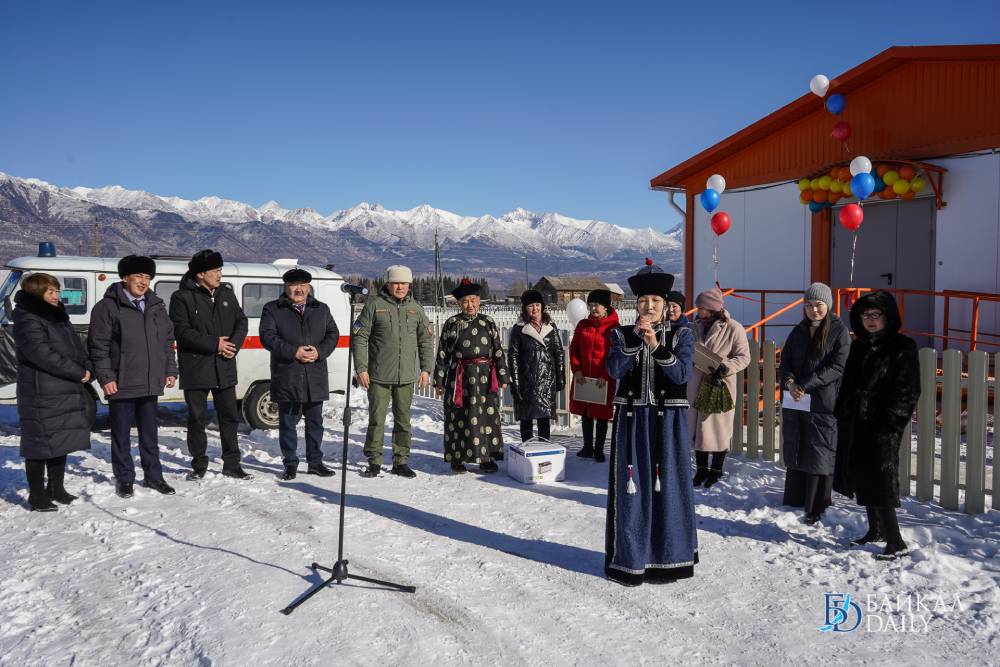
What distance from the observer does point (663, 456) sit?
4242 mm

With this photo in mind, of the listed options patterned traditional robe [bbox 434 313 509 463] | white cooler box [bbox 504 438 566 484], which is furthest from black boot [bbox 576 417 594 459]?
patterned traditional robe [bbox 434 313 509 463]

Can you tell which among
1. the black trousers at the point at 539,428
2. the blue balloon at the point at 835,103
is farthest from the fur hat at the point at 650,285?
the blue balloon at the point at 835,103

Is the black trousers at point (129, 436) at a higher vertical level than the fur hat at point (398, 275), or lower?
lower

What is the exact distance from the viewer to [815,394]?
17.5 feet

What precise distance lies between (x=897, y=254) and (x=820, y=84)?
116 inches

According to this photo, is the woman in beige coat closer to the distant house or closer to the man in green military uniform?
the man in green military uniform

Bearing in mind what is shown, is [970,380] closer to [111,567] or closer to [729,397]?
[729,397]

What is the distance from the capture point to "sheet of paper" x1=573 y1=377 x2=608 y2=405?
7.38 metres

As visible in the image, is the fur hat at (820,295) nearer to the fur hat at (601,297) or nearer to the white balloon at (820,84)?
the fur hat at (601,297)

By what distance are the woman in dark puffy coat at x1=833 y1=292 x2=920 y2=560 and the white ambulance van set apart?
686 cm

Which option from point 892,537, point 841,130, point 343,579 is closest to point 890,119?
point 841,130

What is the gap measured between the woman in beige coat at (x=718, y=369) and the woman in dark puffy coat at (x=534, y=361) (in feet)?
5.70

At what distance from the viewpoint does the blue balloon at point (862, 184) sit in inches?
408

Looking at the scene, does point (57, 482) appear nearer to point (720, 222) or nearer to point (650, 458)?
point (650, 458)
